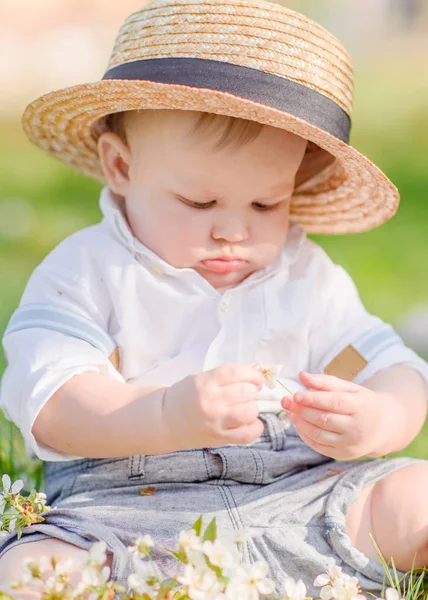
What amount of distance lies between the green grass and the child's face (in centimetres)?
90

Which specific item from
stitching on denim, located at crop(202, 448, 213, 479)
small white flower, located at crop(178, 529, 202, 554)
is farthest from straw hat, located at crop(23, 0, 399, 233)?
small white flower, located at crop(178, 529, 202, 554)

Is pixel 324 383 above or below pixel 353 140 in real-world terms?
below

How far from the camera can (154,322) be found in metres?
2.51

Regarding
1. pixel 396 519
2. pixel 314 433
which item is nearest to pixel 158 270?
pixel 314 433

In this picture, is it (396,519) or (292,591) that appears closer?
(292,591)

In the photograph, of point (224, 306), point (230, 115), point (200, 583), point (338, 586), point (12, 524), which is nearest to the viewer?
point (200, 583)

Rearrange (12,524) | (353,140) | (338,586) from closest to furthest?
(338,586), (12,524), (353,140)

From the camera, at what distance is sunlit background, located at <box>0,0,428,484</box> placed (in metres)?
5.53

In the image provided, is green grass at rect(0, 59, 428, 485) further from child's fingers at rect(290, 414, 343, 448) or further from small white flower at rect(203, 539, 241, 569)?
small white flower at rect(203, 539, 241, 569)

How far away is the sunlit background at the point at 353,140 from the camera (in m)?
5.53

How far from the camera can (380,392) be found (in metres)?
2.50

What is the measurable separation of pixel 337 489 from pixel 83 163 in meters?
1.24

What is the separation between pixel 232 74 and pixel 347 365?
874 millimetres

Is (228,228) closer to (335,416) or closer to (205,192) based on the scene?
(205,192)
